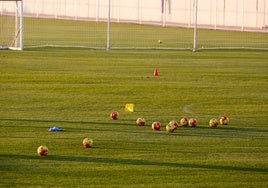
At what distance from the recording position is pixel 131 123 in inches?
693

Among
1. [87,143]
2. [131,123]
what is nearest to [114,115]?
[131,123]

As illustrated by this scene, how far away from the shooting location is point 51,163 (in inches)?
539

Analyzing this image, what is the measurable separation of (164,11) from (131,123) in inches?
1922

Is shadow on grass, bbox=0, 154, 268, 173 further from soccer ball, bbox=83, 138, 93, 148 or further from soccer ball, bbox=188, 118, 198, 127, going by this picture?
soccer ball, bbox=188, 118, 198, 127

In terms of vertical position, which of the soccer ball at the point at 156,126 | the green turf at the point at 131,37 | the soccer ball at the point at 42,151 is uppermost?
the green turf at the point at 131,37

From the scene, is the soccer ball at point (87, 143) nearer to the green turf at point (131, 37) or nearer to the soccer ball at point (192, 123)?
the soccer ball at point (192, 123)

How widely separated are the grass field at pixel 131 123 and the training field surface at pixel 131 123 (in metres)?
0.01

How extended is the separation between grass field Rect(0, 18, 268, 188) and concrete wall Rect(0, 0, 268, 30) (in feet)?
90.8

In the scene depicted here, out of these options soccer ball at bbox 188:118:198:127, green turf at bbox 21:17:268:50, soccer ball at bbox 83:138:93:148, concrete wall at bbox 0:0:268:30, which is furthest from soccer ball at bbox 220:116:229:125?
concrete wall at bbox 0:0:268:30

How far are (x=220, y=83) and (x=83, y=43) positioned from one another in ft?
56.1

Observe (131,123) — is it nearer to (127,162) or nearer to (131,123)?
(131,123)

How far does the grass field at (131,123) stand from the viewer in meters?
13.0

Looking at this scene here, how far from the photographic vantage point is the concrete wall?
59.0 m

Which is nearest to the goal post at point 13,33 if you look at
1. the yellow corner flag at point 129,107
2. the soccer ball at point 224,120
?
the yellow corner flag at point 129,107
